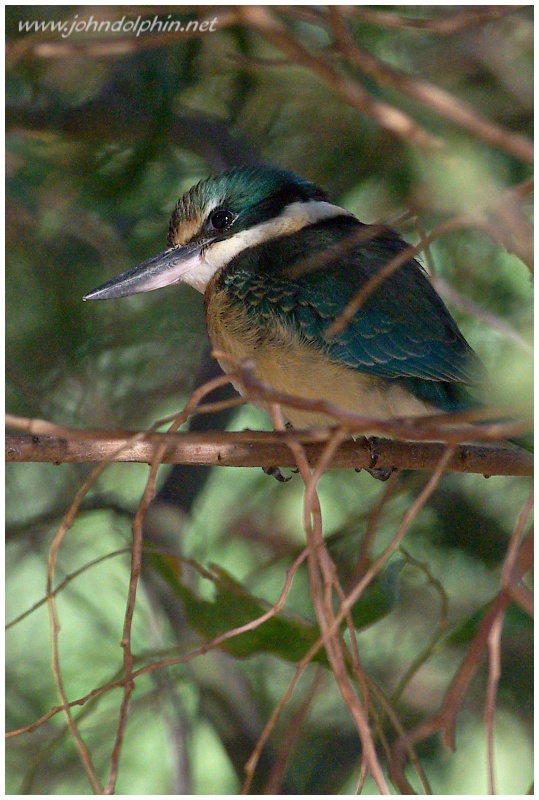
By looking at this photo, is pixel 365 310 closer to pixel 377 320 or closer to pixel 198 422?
pixel 377 320

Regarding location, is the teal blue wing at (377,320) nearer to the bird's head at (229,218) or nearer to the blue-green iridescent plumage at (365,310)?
the blue-green iridescent plumage at (365,310)

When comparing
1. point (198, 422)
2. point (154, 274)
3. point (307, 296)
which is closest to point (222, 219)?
point (154, 274)

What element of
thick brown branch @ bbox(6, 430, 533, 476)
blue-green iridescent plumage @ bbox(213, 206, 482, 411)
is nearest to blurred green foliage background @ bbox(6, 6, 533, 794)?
blue-green iridescent plumage @ bbox(213, 206, 482, 411)

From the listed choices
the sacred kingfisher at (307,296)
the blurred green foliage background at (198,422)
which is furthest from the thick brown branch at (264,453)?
the blurred green foliage background at (198,422)

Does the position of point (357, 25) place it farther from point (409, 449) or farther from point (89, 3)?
point (409, 449)

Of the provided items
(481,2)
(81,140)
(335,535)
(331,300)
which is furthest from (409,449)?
(81,140)

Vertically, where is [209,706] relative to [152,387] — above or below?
below
